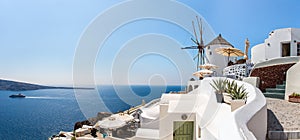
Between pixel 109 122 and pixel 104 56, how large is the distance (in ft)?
16.6

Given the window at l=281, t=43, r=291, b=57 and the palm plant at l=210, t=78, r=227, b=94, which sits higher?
the window at l=281, t=43, r=291, b=57

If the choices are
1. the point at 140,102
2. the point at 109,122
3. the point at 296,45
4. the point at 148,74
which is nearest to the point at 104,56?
the point at 148,74

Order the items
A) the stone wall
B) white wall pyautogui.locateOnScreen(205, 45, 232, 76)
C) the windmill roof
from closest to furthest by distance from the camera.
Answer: the stone wall, white wall pyautogui.locateOnScreen(205, 45, 232, 76), the windmill roof

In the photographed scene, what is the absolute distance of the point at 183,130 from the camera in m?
7.81

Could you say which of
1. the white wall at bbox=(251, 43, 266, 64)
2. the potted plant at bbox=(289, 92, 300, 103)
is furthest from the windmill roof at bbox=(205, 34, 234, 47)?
the potted plant at bbox=(289, 92, 300, 103)

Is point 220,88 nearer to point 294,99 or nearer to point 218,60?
point 294,99

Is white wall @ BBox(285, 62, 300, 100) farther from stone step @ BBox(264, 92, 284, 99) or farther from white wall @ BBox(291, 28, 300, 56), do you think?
white wall @ BBox(291, 28, 300, 56)

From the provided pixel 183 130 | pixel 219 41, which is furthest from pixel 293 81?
pixel 219 41

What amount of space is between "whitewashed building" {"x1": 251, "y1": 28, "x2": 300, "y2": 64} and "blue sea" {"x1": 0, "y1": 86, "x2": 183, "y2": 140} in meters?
6.79

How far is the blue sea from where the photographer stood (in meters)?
11.0

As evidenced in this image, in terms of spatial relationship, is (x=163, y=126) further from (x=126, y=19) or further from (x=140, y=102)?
(x=140, y=102)

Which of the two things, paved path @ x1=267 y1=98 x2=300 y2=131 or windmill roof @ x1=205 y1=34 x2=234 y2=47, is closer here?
paved path @ x1=267 y1=98 x2=300 y2=131

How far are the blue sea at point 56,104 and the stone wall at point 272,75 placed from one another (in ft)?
15.3

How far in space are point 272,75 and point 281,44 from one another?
4917mm
